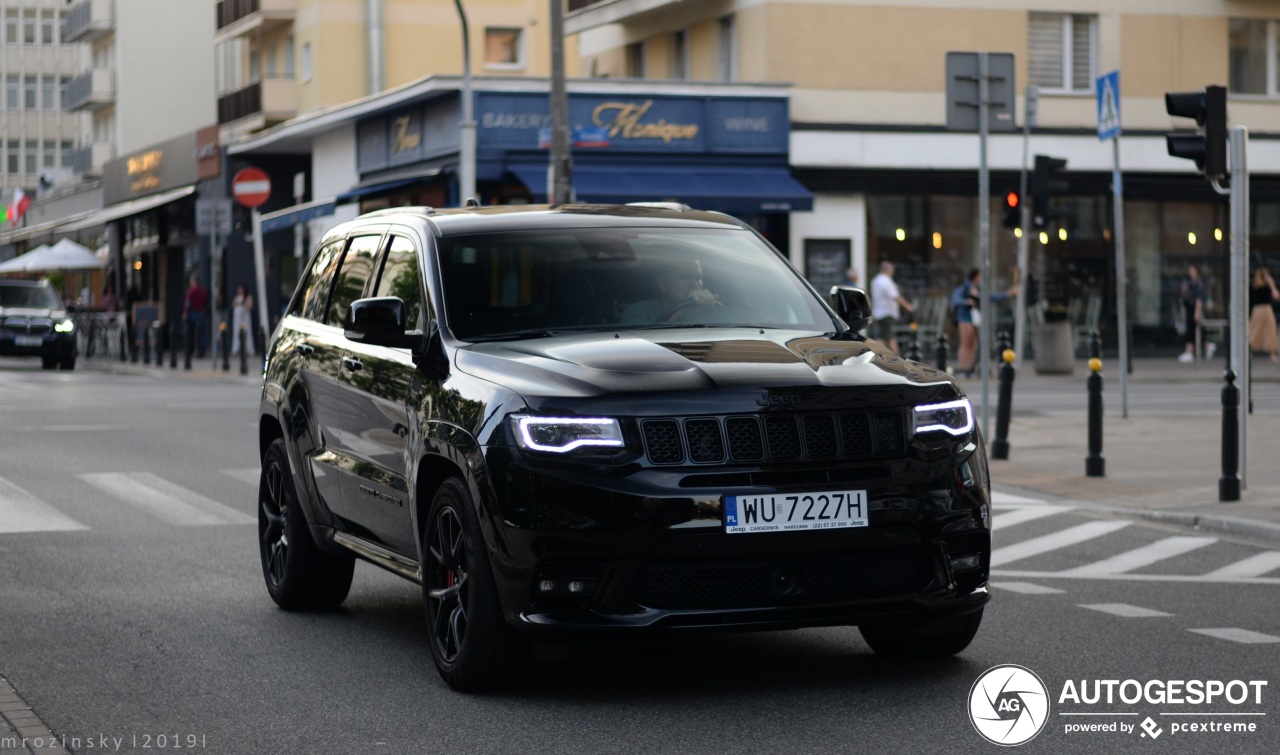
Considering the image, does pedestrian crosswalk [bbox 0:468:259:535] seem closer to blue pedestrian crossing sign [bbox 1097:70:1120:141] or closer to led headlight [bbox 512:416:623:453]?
led headlight [bbox 512:416:623:453]

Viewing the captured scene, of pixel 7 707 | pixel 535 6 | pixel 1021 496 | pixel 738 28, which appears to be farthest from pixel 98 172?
pixel 7 707

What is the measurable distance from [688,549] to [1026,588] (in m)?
3.79

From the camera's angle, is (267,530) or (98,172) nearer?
(267,530)

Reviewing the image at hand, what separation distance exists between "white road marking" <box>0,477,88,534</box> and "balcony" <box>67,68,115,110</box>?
248 ft

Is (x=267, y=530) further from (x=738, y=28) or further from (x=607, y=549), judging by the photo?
(x=738, y=28)

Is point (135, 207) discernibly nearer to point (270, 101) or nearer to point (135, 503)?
point (270, 101)

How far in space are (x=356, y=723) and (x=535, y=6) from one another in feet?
151

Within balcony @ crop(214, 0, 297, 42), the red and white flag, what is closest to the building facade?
balcony @ crop(214, 0, 297, 42)

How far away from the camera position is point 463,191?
113 feet

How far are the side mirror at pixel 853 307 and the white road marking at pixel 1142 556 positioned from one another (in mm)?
2728

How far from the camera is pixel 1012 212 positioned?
23859 millimetres

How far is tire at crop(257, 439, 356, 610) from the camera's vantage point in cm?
895

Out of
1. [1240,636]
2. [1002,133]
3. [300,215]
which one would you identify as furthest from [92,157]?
[1240,636]

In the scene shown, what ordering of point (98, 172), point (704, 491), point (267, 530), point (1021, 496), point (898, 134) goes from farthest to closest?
1. point (98, 172)
2. point (898, 134)
3. point (1021, 496)
4. point (267, 530)
5. point (704, 491)
